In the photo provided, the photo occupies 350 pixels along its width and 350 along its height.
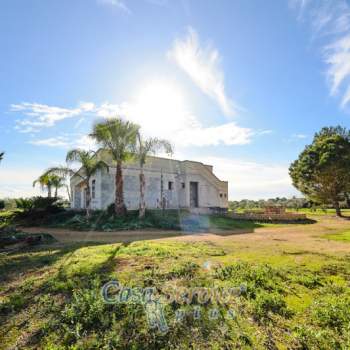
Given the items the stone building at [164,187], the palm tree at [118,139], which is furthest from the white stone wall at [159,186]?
the palm tree at [118,139]

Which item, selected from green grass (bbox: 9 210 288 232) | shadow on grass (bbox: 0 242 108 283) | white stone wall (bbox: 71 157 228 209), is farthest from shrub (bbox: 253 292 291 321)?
white stone wall (bbox: 71 157 228 209)

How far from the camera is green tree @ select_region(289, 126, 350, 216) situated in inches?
818

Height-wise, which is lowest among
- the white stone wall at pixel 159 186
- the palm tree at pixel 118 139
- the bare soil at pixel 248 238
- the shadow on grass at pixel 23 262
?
the bare soil at pixel 248 238

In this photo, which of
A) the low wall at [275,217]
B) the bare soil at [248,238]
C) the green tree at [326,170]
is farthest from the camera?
the green tree at [326,170]

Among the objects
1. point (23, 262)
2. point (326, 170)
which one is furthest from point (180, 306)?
point (326, 170)

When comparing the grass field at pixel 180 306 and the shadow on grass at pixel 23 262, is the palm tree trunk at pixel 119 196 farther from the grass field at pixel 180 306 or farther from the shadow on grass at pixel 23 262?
the grass field at pixel 180 306

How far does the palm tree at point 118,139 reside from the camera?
1595 centimetres

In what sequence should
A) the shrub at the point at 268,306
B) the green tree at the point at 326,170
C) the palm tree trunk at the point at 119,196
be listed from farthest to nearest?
the green tree at the point at 326,170 → the palm tree trunk at the point at 119,196 → the shrub at the point at 268,306

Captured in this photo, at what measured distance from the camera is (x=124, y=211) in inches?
662

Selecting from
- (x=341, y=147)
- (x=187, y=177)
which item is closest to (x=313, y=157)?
(x=341, y=147)

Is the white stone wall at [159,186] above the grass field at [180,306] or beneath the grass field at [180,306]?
above

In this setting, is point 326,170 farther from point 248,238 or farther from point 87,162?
point 87,162

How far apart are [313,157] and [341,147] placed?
2.36 metres

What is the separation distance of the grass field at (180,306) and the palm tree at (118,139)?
35.4 ft
